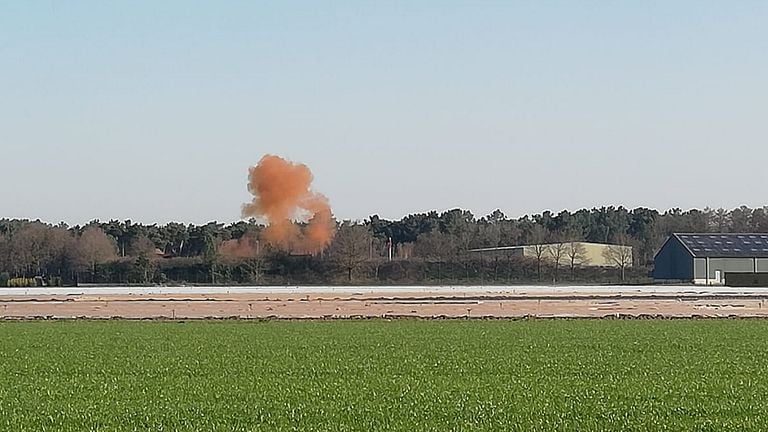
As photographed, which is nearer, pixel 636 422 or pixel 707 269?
pixel 636 422

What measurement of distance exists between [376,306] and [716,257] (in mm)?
52575

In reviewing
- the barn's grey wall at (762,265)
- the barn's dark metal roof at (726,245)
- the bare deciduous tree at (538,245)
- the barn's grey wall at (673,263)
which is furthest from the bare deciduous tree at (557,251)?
the barn's grey wall at (762,265)

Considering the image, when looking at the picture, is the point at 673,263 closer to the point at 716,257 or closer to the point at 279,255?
the point at 716,257

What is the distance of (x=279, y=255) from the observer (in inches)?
4811

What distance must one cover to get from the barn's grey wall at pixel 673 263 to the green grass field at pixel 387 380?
6951 centimetres

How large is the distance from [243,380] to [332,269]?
97.5 m

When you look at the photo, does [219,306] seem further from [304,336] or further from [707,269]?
[707,269]

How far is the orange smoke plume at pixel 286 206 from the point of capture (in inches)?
5172

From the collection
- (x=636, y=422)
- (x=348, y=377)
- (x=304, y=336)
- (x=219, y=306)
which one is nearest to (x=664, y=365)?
(x=348, y=377)

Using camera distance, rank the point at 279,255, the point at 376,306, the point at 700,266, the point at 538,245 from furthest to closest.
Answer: the point at 538,245 → the point at 279,255 → the point at 700,266 → the point at 376,306

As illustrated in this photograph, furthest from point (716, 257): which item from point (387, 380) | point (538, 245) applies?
point (387, 380)

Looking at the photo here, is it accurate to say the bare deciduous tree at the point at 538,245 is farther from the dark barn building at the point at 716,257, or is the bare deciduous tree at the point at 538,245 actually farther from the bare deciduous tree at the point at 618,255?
the dark barn building at the point at 716,257

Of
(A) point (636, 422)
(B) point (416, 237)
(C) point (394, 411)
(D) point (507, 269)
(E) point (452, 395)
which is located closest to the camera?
(A) point (636, 422)

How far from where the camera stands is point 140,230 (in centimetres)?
15638
